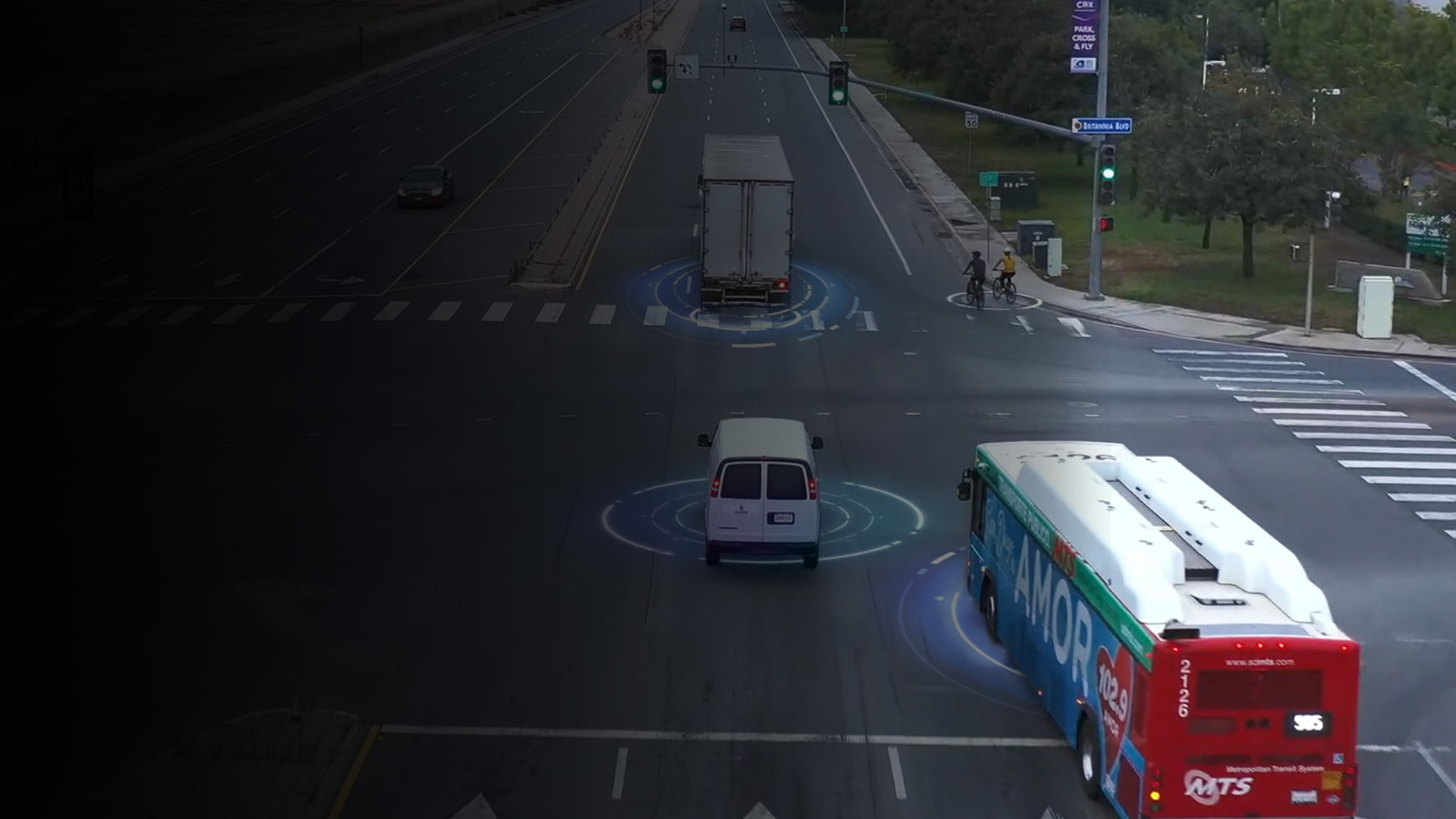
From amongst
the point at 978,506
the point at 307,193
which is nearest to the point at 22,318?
the point at 307,193

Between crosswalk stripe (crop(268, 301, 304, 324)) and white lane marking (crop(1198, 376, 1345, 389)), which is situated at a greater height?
crosswalk stripe (crop(268, 301, 304, 324))

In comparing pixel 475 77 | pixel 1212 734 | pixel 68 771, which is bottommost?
pixel 68 771

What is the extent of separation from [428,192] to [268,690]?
41975 millimetres

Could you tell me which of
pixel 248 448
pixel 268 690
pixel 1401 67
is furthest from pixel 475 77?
pixel 268 690

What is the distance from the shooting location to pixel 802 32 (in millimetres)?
137875

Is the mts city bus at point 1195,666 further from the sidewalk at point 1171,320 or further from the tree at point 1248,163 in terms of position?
the tree at point 1248,163

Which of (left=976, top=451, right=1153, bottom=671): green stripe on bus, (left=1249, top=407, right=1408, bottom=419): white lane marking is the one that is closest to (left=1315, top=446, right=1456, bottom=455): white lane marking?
(left=1249, top=407, right=1408, bottom=419): white lane marking

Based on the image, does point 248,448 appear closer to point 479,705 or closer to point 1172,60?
point 479,705

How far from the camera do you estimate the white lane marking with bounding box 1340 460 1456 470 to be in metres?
29.9

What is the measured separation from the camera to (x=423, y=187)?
2319 inches

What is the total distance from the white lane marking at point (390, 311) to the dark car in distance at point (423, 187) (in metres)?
15.7

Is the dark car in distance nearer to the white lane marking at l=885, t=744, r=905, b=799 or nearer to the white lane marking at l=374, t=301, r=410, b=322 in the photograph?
the white lane marking at l=374, t=301, r=410, b=322
